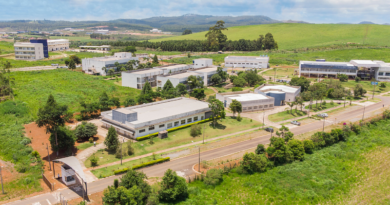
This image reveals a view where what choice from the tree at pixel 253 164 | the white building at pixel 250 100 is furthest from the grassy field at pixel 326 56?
the tree at pixel 253 164

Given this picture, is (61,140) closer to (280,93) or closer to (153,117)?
(153,117)

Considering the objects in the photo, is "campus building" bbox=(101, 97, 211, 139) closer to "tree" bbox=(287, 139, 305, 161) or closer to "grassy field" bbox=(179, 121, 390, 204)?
"grassy field" bbox=(179, 121, 390, 204)

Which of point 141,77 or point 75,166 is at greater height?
point 141,77

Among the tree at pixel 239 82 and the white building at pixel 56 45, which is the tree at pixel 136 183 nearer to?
the tree at pixel 239 82

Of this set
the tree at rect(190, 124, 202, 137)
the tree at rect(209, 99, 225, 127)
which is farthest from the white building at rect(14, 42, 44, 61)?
the tree at rect(190, 124, 202, 137)

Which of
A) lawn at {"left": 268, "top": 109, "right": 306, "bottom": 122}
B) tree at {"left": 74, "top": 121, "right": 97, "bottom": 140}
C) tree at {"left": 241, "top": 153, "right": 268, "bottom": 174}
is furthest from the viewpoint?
lawn at {"left": 268, "top": 109, "right": 306, "bottom": 122}

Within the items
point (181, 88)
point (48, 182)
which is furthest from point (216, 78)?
point (48, 182)
